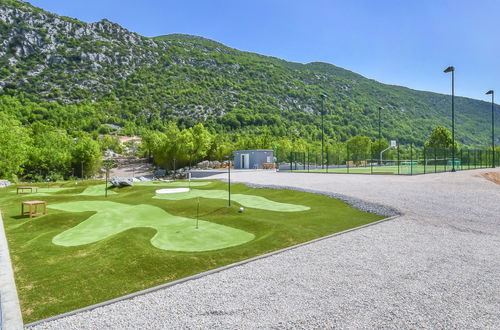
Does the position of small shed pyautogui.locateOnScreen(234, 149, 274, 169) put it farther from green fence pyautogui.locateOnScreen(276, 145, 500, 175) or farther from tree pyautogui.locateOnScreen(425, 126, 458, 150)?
tree pyautogui.locateOnScreen(425, 126, 458, 150)

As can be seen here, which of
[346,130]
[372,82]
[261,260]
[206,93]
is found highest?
[372,82]

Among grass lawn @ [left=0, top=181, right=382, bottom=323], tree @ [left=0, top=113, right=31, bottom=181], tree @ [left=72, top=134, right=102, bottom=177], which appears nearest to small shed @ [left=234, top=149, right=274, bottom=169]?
tree @ [left=72, top=134, right=102, bottom=177]

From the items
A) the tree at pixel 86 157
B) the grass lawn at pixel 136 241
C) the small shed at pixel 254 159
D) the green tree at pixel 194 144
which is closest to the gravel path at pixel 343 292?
the grass lawn at pixel 136 241

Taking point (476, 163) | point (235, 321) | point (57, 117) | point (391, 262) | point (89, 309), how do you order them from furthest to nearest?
point (57, 117)
point (476, 163)
point (391, 262)
point (89, 309)
point (235, 321)

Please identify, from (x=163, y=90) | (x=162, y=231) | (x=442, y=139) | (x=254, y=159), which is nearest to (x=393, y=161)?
(x=254, y=159)

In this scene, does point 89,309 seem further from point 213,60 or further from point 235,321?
point 213,60

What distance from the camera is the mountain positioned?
269 feet

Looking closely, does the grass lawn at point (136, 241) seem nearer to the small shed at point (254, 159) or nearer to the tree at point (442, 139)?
the small shed at point (254, 159)

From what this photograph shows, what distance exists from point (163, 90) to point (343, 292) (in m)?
101

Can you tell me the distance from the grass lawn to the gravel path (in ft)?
Result: 1.97

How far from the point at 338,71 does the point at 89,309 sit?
17257 cm

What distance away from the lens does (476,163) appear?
4284 centimetres

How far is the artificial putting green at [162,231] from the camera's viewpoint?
22.2 ft

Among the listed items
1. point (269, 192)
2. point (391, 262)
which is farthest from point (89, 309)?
point (269, 192)
